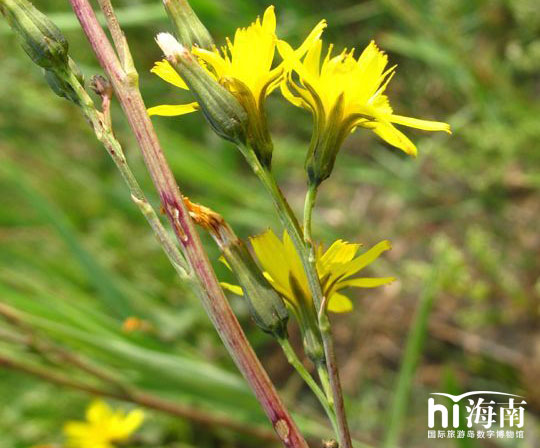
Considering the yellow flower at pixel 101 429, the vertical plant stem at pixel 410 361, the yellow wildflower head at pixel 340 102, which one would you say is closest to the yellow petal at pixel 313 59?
the yellow wildflower head at pixel 340 102

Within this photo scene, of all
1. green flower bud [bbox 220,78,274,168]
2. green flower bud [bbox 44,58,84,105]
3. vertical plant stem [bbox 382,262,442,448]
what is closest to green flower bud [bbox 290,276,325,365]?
green flower bud [bbox 220,78,274,168]

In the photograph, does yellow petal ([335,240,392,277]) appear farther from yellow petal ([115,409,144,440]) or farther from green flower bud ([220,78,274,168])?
yellow petal ([115,409,144,440])

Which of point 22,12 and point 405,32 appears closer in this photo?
point 22,12

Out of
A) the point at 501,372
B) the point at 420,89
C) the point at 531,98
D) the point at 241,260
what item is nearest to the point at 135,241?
the point at 420,89

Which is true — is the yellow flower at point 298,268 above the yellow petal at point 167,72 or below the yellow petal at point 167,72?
below

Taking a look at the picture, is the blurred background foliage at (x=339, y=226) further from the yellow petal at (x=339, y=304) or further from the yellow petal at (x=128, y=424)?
the yellow petal at (x=339, y=304)

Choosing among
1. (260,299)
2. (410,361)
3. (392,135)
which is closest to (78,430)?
(410,361)

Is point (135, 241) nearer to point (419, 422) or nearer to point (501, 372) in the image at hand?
point (419, 422)
